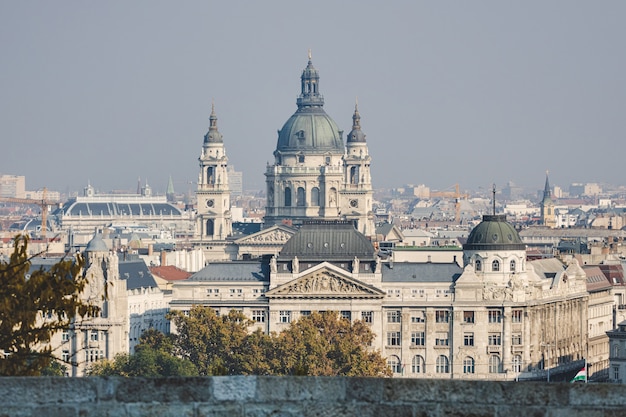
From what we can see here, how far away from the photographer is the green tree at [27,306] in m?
41.5

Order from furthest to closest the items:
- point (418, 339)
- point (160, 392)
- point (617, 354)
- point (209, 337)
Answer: point (418, 339)
point (617, 354)
point (209, 337)
point (160, 392)

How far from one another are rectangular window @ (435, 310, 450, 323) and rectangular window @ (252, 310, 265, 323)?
441 inches

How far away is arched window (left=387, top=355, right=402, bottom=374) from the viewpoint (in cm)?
13725

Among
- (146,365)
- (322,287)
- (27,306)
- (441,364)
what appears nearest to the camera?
(27,306)

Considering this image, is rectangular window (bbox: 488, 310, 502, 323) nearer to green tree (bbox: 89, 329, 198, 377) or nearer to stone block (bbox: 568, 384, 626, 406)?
green tree (bbox: 89, 329, 198, 377)

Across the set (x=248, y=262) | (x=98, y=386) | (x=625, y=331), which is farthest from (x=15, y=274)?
(x=248, y=262)

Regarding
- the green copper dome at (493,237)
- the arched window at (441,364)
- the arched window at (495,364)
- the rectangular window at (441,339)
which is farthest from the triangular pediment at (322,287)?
the arched window at (495,364)

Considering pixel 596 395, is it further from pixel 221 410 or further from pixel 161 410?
pixel 161 410

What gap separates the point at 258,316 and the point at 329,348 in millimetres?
17341

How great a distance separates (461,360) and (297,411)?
114385mm

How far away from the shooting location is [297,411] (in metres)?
23.1

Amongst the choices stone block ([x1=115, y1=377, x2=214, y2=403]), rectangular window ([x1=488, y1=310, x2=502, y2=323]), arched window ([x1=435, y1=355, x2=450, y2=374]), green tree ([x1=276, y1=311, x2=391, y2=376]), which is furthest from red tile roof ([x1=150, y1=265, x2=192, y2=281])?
stone block ([x1=115, y1=377, x2=214, y2=403])

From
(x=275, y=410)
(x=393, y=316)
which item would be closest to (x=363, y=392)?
(x=275, y=410)

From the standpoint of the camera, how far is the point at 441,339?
13850 cm
